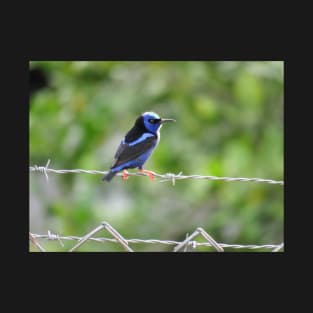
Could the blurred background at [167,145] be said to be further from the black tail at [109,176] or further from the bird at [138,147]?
the black tail at [109,176]

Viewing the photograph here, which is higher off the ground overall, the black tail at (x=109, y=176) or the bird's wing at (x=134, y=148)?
the bird's wing at (x=134, y=148)

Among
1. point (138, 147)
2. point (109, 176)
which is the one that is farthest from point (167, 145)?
point (109, 176)

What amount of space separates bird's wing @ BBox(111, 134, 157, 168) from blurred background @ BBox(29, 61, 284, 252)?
95.7 inches

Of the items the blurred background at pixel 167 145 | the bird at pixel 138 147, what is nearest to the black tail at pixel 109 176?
the bird at pixel 138 147

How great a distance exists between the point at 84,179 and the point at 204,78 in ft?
5.91

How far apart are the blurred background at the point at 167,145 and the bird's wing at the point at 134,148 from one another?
2432 millimetres

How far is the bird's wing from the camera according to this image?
7.58 m

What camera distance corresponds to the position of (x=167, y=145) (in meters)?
11.0

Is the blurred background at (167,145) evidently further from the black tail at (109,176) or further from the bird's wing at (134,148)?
the black tail at (109,176)

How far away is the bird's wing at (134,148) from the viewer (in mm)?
7577

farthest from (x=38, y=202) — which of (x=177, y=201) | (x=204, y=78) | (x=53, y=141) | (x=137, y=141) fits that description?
(x=137, y=141)

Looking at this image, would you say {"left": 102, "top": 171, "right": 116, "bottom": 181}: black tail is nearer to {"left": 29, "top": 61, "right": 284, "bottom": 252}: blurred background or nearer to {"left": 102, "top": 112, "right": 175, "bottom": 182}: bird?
{"left": 102, "top": 112, "right": 175, "bottom": 182}: bird

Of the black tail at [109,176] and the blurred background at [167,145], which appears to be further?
the blurred background at [167,145]

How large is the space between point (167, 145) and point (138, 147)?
3.38m
